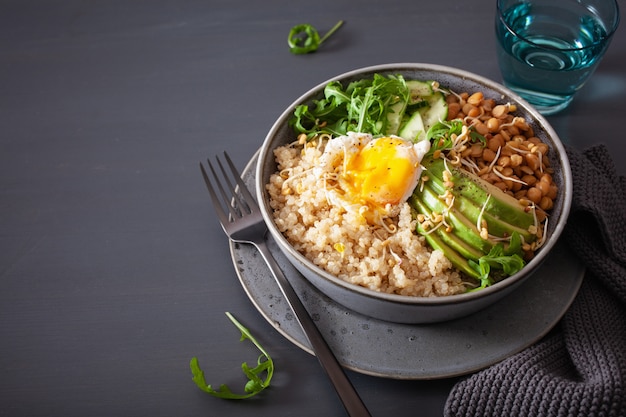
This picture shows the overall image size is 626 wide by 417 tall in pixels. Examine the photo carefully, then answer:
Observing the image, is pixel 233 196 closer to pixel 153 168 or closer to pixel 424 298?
pixel 153 168

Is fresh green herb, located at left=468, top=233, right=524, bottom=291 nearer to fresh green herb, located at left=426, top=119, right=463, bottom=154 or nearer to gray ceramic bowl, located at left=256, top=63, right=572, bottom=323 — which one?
gray ceramic bowl, located at left=256, top=63, right=572, bottom=323

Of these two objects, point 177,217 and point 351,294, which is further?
point 177,217

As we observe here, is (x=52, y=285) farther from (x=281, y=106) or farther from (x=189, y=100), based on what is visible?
(x=281, y=106)

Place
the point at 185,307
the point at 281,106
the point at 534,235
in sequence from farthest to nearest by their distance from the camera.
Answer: the point at 281,106
the point at 185,307
the point at 534,235

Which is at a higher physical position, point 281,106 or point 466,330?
point 281,106

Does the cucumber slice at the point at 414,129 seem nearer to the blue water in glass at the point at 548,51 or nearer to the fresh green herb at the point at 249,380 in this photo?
the blue water in glass at the point at 548,51

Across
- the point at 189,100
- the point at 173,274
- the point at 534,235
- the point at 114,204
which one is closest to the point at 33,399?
the point at 173,274

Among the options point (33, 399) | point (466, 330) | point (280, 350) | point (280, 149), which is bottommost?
point (33, 399)
